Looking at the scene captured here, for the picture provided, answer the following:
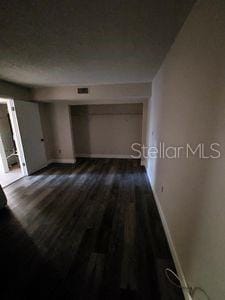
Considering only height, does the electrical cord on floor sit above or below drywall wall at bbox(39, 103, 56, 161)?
below

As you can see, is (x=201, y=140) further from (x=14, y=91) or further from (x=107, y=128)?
(x=107, y=128)

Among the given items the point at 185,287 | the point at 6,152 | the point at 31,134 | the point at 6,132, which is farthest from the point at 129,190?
the point at 6,132

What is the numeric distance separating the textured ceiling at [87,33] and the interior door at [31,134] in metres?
1.48

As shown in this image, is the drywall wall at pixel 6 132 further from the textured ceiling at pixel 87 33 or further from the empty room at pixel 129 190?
the textured ceiling at pixel 87 33

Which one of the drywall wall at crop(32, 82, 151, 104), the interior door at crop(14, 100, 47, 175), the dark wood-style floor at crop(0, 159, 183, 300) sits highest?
the drywall wall at crop(32, 82, 151, 104)

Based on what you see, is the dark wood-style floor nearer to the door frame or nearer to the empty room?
the empty room

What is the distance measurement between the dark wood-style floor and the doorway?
3.62 ft

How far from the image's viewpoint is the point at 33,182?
11.0 feet

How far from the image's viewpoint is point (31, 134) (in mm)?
3859

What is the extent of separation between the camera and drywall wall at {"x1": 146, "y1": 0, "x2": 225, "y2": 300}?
2.43 feet

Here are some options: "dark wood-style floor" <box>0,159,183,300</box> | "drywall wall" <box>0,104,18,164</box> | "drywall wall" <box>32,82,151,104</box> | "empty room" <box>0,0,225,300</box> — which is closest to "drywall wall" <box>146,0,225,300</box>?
"empty room" <box>0,0,225,300</box>

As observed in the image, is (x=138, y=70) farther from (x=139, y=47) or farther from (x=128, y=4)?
(x=128, y=4)

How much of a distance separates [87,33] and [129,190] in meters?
2.62

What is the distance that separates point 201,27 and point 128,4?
0.56 meters
